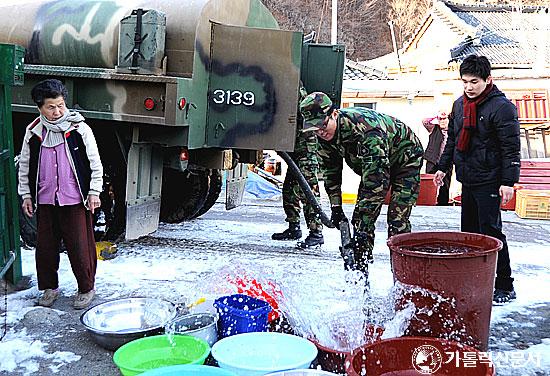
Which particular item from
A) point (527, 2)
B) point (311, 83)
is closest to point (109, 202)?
point (311, 83)

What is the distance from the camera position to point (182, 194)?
23.1ft

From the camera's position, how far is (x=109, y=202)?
5867mm

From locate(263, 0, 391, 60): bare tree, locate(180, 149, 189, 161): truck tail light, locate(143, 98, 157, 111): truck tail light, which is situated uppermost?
locate(263, 0, 391, 60): bare tree

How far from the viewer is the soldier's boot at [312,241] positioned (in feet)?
20.2

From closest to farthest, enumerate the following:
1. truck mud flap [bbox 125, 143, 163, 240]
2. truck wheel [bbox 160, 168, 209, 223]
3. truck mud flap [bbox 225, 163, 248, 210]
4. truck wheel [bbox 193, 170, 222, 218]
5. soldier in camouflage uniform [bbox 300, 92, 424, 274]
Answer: soldier in camouflage uniform [bbox 300, 92, 424, 274]
truck mud flap [bbox 125, 143, 163, 240]
truck mud flap [bbox 225, 163, 248, 210]
truck wheel [bbox 160, 168, 209, 223]
truck wheel [bbox 193, 170, 222, 218]

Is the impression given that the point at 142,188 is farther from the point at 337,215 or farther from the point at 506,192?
the point at 506,192

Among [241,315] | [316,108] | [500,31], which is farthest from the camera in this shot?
[500,31]

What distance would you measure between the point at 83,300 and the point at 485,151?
2.78 metres

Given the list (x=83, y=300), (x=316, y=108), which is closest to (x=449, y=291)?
(x=316, y=108)

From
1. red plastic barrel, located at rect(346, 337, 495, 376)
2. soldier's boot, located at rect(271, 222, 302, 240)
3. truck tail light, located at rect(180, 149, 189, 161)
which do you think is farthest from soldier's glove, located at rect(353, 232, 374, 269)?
soldier's boot, located at rect(271, 222, 302, 240)

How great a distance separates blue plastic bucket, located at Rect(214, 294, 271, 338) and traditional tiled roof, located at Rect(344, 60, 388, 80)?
19.1m

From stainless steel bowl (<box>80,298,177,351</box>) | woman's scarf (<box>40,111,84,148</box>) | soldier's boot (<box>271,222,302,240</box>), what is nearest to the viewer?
stainless steel bowl (<box>80,298,177,351</box>)

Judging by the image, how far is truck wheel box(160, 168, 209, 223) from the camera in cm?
686

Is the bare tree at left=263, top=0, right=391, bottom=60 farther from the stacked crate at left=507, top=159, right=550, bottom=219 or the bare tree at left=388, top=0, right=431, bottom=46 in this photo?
the stacked crate at left=507, top=159, right=550, bottom=219
